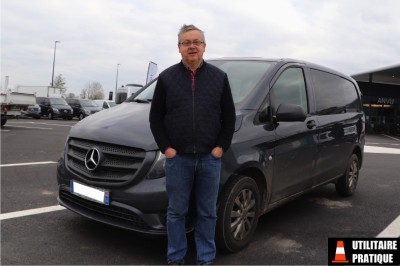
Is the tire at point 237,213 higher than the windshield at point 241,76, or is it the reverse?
the windshield at point 241,76

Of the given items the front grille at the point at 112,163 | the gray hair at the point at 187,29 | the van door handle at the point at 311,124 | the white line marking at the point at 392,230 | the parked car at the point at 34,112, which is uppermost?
the gray hair at the point at 187,29

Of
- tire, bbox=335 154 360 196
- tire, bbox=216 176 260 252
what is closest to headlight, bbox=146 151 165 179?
tire, bbox=216 176 260 252

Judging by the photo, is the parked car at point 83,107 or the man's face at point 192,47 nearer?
the man's face at point 192,47

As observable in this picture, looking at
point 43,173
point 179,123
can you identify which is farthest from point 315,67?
point 43,173

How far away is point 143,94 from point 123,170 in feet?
4.84

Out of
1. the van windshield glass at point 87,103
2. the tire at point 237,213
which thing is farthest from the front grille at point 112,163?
the van windshield glass at point 87,103

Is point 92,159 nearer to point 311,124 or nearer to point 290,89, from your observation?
point 290,89

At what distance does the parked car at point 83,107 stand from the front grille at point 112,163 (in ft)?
90.4

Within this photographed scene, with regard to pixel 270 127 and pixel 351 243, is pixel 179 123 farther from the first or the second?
pixel 351 243

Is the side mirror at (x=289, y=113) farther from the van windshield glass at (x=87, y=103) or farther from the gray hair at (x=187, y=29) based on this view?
the van windshield glass at (x=87, y=103)

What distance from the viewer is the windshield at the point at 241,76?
13.0ft

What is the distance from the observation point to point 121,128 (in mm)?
3475

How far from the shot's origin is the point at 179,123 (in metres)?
2.94

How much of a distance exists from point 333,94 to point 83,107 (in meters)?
27.7
